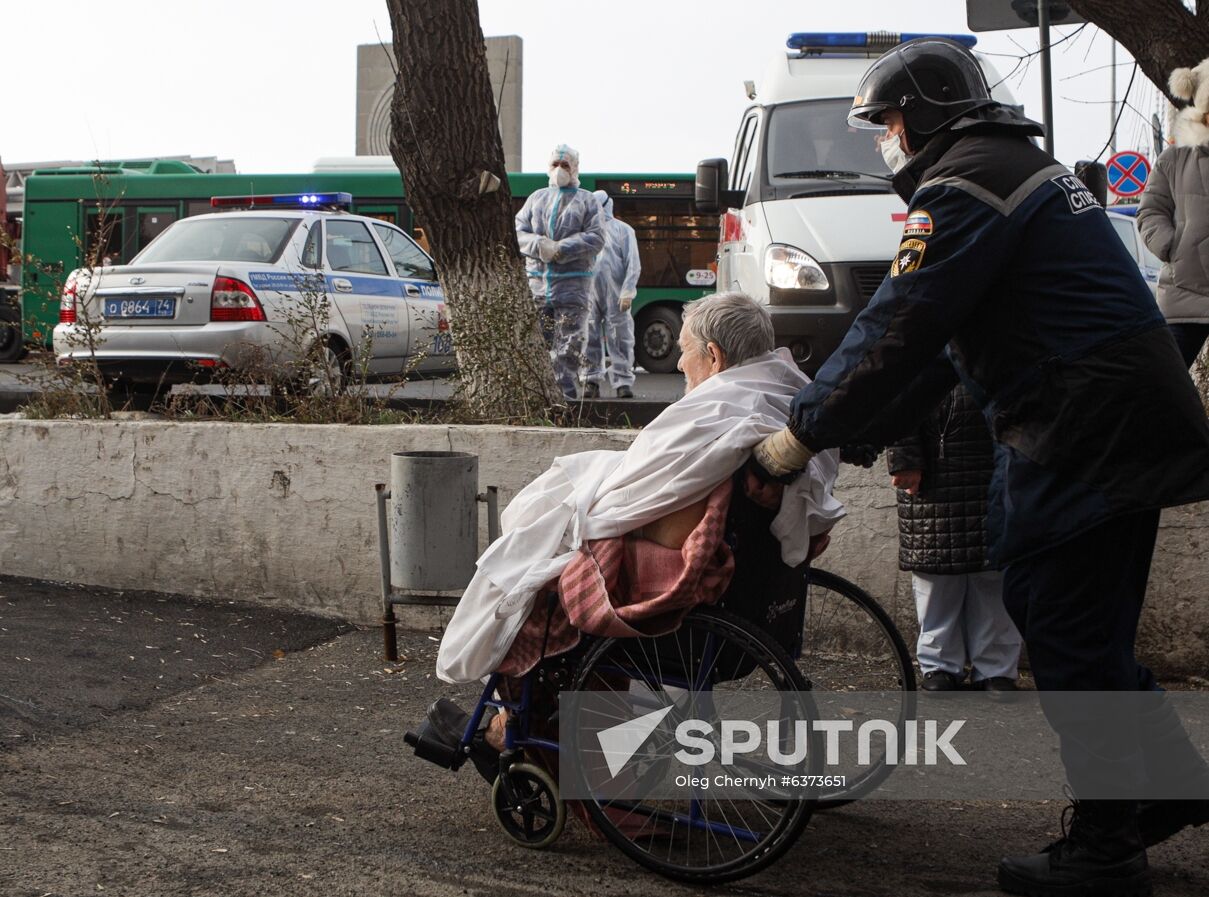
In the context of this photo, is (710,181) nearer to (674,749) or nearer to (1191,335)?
(1191,335)

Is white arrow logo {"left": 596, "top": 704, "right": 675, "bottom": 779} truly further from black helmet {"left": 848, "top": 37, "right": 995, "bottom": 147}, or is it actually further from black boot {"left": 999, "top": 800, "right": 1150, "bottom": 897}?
black helmet {"left": 848, "top": 37, "right": 995, "bottom": 147}

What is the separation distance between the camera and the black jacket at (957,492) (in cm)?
473

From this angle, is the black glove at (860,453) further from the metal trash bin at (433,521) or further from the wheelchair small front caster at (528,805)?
the metal trash bin at (433,521)

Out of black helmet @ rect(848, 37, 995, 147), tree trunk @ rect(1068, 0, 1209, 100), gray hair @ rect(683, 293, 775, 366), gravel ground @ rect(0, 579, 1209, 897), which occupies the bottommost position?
gravel ground @ rect(0, 579, 1209, 897)

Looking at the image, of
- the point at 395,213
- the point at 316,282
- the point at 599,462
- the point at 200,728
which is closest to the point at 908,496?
the point at 599,462

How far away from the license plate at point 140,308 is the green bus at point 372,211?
29.7 feet

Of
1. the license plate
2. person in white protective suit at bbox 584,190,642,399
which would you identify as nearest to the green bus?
person in white protective suit at bbox 584,190,642,399

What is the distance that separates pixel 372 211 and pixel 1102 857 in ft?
60.4

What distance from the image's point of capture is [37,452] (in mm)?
6602

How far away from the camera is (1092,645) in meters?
3.06

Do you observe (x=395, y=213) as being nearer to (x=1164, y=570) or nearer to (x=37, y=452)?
(x=37, y=452)

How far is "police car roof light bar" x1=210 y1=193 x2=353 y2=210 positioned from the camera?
1313cm

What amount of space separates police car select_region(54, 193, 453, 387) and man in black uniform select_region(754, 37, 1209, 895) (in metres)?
4.07

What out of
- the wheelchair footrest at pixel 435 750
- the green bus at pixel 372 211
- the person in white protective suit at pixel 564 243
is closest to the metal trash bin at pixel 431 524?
the wheelchair footrest at pixel 435 750
